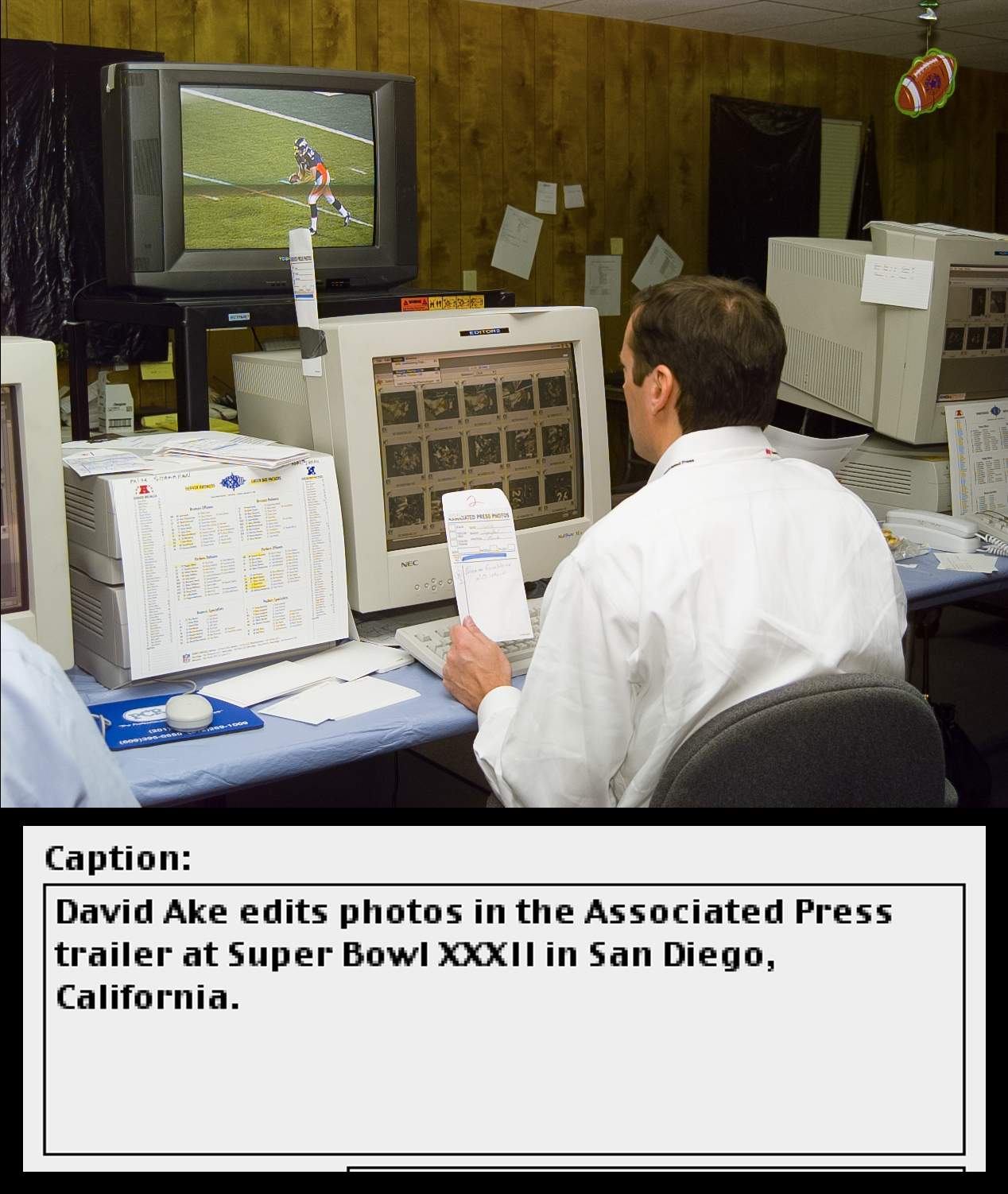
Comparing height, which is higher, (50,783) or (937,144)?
(937,144)

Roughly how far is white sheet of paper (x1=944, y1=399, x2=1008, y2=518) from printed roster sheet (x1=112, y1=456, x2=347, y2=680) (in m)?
1.63

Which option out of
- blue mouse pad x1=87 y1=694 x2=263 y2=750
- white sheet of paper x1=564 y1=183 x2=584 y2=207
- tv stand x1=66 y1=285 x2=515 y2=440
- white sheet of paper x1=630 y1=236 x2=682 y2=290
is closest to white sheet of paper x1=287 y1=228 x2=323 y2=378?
tv stand x1=66 y1=285 x2=515 y2=440

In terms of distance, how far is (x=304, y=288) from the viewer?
6.48 feet

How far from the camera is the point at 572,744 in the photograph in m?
1.41

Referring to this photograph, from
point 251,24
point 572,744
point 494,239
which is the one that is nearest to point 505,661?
point 572,744

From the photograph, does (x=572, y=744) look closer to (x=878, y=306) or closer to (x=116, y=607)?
(x=116, y=607)

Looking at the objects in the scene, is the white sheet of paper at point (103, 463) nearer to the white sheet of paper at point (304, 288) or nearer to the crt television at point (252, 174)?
the white sheet of paper at point (304, 288)

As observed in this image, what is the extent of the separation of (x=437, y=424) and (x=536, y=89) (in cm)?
369

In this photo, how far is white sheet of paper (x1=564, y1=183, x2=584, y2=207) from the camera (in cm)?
535

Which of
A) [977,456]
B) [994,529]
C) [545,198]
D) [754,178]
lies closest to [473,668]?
[994,529]

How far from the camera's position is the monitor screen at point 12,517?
1.58 m

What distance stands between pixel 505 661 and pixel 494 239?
3793 millimetres

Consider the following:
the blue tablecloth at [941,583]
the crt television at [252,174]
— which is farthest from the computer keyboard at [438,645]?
the blue tablecloth at [941,583]

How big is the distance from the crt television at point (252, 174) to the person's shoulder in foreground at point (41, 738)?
4.83 ft
